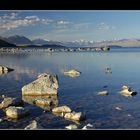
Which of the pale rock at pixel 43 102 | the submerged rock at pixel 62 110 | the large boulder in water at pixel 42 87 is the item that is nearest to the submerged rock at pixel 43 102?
the pale rock at pixel 43 102

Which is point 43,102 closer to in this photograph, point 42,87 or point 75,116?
point 42,87

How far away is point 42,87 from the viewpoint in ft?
44.8

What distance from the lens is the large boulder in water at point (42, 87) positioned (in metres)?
13.6

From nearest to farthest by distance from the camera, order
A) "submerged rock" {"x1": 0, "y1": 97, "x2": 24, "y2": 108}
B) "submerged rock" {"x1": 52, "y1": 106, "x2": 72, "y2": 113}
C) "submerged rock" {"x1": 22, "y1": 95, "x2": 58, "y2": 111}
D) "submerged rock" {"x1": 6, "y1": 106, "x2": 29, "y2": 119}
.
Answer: "submerged rock" {"x1": 6, "y1": 106, "x2": 29, "y2": 119} < "submerged rock" {"x1": 52, "y1": 106, "x2": 72, "y2": 113} < "submerged rock" {"x1": 0, "y1": 97, "x2": 24, "y2": 108} < "submerged rock" {"x1": 22, "y1": 95, "x2": 58, "y2": 111}

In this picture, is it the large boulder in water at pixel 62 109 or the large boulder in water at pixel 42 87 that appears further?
the large boulder in water at pixel 42 87

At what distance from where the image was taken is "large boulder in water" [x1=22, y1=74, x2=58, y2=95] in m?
13.6

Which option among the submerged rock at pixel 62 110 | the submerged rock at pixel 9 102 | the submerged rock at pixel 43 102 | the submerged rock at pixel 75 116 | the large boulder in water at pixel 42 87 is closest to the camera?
the submerged rock at pixel 75 116

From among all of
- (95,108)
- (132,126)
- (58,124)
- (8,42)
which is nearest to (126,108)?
(95,108)

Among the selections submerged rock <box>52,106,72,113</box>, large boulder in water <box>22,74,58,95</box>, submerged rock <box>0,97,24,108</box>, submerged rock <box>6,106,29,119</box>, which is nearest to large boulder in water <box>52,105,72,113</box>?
submerged rock <box>52,106,72,113</box>

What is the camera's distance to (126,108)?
11.4 m

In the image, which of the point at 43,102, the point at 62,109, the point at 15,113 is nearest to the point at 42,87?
the point at 43,102

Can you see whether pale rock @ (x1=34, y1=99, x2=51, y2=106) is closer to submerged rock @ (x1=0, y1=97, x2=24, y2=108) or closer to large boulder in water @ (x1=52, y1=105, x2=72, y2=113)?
submerged rock @ (x1=0, y1=97, x2=24, y2=108)

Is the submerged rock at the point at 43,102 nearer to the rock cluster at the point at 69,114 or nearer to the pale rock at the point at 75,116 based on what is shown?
the rock cluster at the point at 69,114
